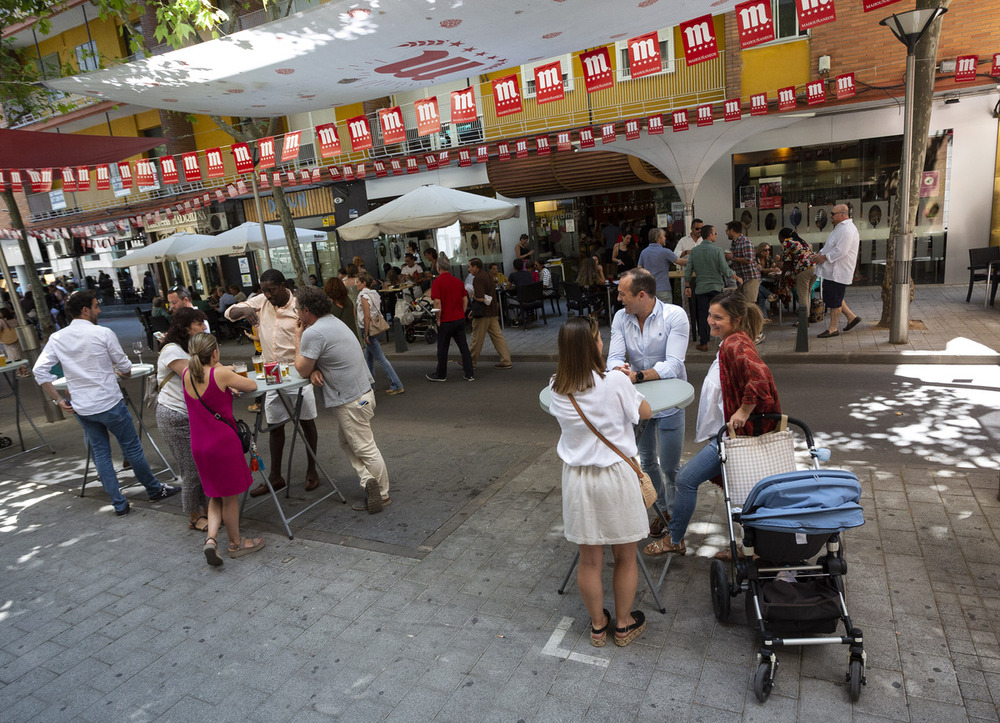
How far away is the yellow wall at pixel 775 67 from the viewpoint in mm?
13477

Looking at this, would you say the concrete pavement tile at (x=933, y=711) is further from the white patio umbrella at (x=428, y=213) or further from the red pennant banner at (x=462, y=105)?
the white patio umbrella at (x=428, y=213)

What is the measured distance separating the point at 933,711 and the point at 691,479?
1531 millimetres

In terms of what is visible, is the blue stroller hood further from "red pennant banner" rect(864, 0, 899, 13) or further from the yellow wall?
the yellow wall

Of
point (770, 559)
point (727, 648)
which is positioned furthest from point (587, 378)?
point (727, 648)

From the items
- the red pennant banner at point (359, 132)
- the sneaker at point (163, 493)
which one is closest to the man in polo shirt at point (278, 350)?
the sneaker at point (163, 493)

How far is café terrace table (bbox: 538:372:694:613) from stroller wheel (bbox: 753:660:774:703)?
78cm

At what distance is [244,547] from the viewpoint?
4.96 metres

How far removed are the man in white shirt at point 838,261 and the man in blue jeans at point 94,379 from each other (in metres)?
9.79

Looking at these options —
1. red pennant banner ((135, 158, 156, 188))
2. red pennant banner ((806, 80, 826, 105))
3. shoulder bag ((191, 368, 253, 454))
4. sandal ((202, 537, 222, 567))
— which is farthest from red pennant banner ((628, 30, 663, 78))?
red pennant banner ((135, 158, 156, 188))

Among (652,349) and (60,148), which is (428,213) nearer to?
(60,148)

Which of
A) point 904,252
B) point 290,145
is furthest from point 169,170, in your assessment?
point 904,252

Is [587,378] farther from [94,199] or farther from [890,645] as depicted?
[94,199]

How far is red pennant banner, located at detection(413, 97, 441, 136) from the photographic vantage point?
9438mm

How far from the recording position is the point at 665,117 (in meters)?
A: 13.0
